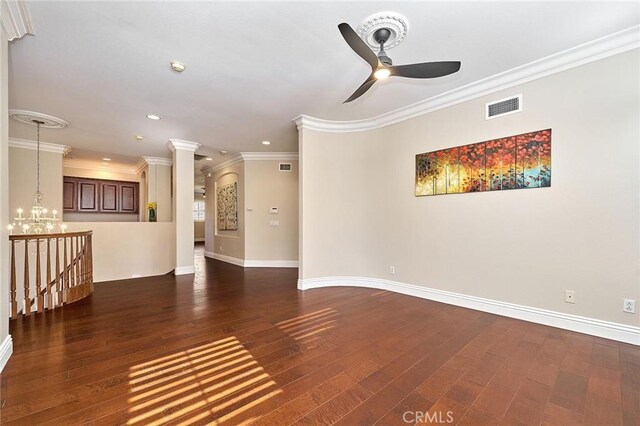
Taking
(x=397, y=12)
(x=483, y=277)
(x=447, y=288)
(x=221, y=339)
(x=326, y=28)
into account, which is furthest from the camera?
(x=447, y=288)

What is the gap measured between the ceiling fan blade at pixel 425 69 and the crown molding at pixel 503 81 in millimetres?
1333

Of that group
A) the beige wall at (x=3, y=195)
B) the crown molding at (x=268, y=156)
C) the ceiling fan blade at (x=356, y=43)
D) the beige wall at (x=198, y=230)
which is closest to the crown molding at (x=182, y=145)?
the crown molding at (x=268, y=156)

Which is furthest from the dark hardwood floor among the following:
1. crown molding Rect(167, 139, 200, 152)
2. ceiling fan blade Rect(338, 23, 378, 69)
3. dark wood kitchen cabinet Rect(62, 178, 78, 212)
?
dark wood kitchen cabinet Rect(62, 178, 78, 212)

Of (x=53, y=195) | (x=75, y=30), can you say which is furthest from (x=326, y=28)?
(x=53, y=195)

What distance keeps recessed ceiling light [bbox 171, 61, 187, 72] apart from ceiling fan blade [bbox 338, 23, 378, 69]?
1.87 metres

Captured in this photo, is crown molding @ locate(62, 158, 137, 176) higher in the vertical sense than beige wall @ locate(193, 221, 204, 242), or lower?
higher

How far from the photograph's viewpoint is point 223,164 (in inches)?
305

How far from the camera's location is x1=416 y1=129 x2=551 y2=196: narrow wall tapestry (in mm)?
3014

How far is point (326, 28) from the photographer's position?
237cm

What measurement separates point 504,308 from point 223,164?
7.09m

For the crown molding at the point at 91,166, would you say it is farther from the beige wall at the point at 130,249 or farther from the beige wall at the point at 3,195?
the beige wall at the point at 3,195

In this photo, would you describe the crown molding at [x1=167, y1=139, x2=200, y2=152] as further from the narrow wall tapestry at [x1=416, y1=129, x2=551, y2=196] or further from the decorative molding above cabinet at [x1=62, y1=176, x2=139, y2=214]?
the narrow wall tapestry at [x1=416, y1=129, x2=551, y2=196]

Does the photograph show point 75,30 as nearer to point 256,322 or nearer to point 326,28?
point 326,28

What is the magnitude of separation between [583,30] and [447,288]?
3013mm
